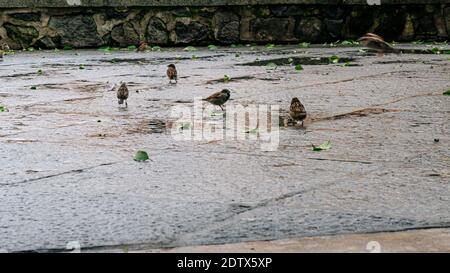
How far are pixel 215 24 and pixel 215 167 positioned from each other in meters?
9.77

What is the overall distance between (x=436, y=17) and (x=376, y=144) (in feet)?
30.2

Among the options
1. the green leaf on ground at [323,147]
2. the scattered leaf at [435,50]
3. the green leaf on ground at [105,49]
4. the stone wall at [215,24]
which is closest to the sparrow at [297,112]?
the green leaf on ground at [323,147]

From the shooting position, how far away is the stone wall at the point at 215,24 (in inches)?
523

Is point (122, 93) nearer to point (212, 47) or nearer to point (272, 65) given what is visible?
point (272, 65)

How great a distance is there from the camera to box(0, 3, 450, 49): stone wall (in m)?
13.3

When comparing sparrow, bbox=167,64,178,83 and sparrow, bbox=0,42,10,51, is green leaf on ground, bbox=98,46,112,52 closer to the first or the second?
sparrow, bbox=0,42,10,51

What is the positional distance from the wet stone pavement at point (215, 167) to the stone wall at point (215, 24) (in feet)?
17.4

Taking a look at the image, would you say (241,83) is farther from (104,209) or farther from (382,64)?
(104,209)

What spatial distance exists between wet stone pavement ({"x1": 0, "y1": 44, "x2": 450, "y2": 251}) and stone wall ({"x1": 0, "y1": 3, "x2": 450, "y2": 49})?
531 cm

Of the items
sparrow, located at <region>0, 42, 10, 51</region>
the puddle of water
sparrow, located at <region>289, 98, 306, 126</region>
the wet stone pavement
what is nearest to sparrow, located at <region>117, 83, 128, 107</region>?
the wet stone pavement

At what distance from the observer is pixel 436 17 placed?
1331 cm

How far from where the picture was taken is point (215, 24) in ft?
44.9

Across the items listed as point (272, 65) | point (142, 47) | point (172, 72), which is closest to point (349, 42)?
point (142, 47)
